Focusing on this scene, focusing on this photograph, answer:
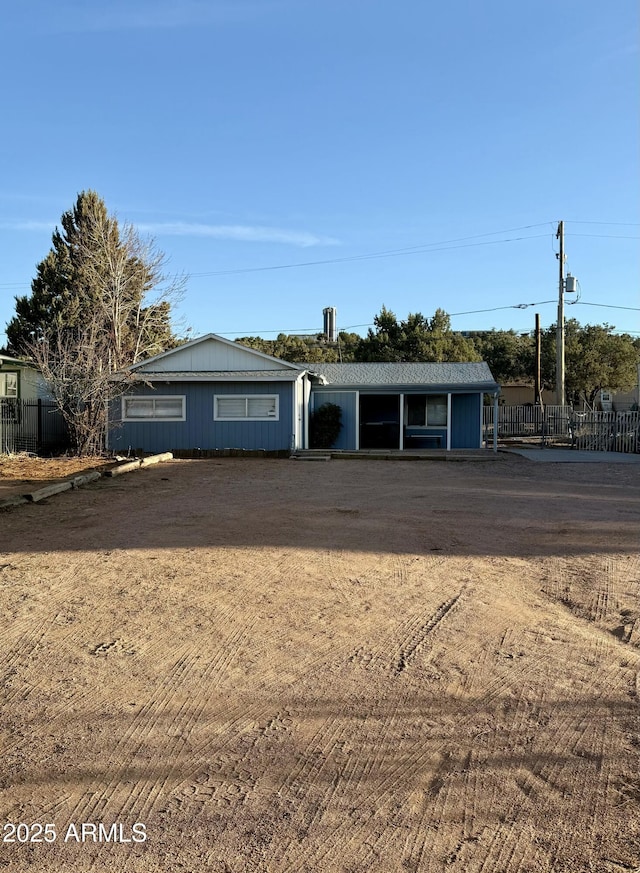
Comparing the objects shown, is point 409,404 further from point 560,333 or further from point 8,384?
point 560,333

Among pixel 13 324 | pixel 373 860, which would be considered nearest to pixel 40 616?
pixel 373 860

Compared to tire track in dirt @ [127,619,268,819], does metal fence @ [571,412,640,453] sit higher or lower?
higher

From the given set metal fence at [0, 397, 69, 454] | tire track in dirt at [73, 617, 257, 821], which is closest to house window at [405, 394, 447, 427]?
metal fence at [0, 397, 69, 454]

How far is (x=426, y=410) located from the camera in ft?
76.0

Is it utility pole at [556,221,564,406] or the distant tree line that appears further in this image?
the distant tree line

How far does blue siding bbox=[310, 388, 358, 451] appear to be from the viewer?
72.9ft

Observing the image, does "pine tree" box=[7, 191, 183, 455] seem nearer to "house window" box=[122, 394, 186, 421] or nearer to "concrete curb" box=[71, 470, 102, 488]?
"house window" box=[122, 394, 186, 421]

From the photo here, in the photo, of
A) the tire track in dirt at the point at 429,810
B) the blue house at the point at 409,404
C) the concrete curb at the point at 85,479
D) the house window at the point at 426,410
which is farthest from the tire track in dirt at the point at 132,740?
the house window at the point at 426,410

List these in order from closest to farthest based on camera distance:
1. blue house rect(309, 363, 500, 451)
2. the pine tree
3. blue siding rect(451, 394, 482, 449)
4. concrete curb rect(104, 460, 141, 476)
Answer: concrete curb rect(104, 460, 141, 476) < blue house rect(309, 363, 500, 451) < blue siding rect(451, 394, 482, 449) < the pine tree

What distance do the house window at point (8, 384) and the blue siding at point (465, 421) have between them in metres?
13.9

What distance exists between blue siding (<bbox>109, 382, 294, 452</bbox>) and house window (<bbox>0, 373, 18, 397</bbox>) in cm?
283

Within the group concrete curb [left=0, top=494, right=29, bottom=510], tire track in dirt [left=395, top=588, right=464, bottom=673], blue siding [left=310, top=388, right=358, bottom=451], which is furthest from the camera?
blue siding [left=310, top=388, right=358, bottom=451]

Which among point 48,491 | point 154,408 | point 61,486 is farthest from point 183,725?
point 154,408

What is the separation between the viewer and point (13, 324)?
3600 cm
